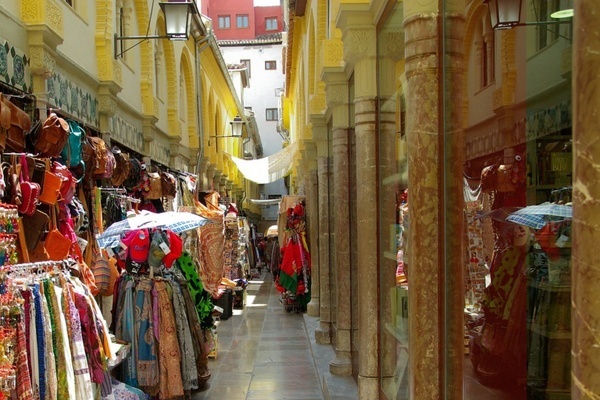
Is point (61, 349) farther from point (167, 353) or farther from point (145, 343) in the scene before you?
point (167, 353)

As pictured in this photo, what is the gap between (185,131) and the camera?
55.2 ft

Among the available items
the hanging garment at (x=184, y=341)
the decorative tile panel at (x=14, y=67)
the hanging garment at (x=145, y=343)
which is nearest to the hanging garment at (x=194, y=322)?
the hanging garment at (x=184, y=341)

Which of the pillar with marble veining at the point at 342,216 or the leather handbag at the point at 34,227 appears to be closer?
the leather handbag at the point at 34,227

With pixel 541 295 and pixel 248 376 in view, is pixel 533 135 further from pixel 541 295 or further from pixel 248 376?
pixel 248 376

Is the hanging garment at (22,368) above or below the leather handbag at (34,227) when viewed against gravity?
below

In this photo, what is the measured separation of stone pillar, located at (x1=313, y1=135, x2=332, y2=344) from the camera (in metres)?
10.5

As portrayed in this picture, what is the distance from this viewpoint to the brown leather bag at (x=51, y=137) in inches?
233

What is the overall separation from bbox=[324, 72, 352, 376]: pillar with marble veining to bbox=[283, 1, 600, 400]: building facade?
6.97ft

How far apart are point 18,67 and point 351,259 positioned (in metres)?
4.33

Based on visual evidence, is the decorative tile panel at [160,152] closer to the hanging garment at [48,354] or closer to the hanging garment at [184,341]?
the hanging garment at [184,341]

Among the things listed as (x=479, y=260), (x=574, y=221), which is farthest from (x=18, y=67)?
(x=574, y=221)

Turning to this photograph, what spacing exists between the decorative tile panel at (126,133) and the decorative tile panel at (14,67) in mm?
2856

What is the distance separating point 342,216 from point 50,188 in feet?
12.1

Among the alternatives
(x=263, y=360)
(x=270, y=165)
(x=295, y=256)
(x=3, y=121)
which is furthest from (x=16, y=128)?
(x=270, y=165)
